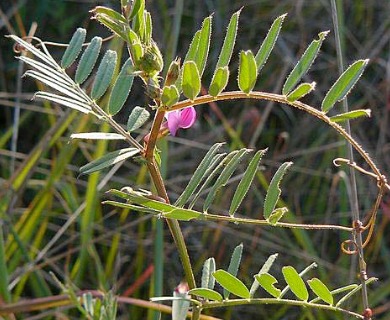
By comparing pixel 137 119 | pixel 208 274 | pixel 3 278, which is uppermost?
pixel 137 119

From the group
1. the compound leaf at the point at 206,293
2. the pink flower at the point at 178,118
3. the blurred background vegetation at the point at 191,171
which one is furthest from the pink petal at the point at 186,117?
the blurred background vegetation at the point at 191,171

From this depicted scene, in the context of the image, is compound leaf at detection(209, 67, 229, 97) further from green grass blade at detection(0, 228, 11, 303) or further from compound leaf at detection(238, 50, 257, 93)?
green grass blade at detection(0, 228, 11, 303)

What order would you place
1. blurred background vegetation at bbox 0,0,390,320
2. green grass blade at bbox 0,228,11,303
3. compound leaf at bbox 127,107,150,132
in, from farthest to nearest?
blurred background vegetation at bbox 0,0,390,320, green grass blade at bbox 0,228,11,303, compound leaf at bbox 127,107,150,132

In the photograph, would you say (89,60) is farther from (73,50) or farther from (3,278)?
(3,278)

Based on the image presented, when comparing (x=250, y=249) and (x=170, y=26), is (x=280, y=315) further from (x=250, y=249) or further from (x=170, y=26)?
(x=170, y=26)

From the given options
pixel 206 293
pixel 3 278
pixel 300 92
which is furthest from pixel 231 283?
pixel 3 278

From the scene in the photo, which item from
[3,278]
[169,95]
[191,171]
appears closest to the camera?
[169,95]

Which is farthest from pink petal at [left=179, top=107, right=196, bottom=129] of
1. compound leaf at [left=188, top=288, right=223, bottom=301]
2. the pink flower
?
compound leaf at [left=188, top=288, right=223, bottom=301]
